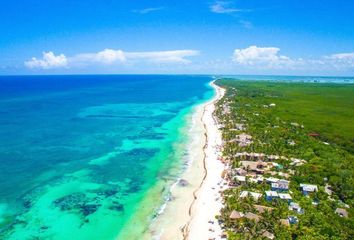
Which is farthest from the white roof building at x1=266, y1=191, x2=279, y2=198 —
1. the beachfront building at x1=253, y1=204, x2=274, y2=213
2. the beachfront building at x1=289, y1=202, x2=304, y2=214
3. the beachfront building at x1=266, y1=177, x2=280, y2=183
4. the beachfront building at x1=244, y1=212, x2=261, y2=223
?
the beachfront building at x1=244, y1=212, x2=261, y2=223

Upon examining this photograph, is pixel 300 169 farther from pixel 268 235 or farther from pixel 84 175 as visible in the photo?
pixel 84 175

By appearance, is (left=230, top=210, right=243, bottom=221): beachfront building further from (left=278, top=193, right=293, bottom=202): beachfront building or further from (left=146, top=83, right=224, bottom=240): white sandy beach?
(left=278, top=193, right=293, bottom=202): beachfront building

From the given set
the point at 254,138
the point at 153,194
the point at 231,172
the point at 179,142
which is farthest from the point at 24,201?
the point at 254,138

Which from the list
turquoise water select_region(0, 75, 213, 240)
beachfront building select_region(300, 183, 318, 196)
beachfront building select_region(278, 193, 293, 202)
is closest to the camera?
turquoise water select_region(0, 75, 213, 240)

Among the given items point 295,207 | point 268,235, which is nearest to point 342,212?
point 295,207

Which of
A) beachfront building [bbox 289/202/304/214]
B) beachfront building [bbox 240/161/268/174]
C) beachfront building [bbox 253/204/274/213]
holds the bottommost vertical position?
beachfront building [bbox 289/202/304/214]

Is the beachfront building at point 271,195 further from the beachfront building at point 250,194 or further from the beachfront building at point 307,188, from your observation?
the beachfront building at point 307,188
